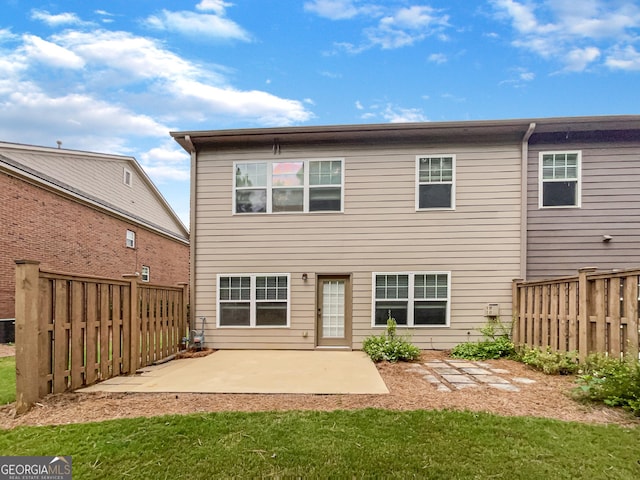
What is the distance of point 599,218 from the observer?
25.5 feet

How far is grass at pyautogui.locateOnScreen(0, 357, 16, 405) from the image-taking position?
14.1ft

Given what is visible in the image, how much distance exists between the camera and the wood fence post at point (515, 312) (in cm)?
744

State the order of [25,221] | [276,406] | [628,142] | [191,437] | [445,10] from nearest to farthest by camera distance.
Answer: [191,437] → [276,406] → [628,142] → [445,10] → [25,221]

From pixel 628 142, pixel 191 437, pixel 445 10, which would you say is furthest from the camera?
pixel 445 10

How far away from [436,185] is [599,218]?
371 centimetres

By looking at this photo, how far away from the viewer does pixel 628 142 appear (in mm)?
7770

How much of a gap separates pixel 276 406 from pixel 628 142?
9409 mm

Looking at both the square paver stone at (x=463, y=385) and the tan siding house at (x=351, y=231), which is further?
the tan siding house at (x=351, y=231)

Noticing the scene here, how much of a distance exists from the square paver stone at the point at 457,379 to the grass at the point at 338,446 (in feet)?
5.62

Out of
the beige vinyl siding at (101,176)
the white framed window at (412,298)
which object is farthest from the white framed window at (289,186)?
the beige vinyl siding at (101,176)

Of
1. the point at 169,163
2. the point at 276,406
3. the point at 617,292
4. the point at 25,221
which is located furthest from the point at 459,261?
the point at 169,163

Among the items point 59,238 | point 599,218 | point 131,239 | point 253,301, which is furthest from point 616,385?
point 131,239

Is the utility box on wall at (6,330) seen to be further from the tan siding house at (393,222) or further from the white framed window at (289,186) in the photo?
the white framed window at (289,186)

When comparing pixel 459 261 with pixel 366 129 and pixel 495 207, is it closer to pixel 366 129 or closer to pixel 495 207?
pixel 495 207
